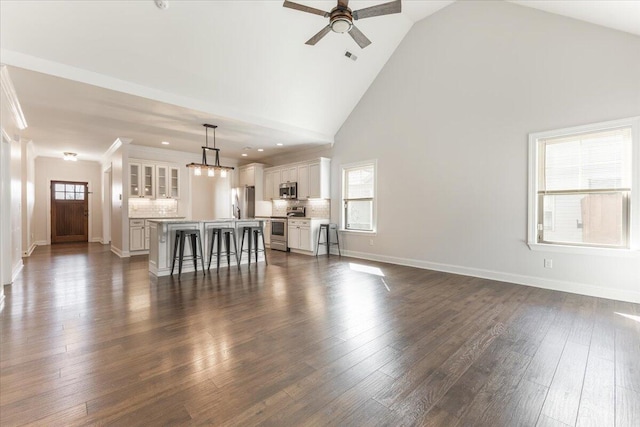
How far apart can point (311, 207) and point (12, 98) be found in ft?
19.9

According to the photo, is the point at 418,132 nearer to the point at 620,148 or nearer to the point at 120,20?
the point at 620,148

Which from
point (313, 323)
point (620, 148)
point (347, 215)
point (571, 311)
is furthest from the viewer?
point (347, 215)

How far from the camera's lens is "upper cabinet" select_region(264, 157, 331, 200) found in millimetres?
7418

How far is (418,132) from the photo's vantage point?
5.72 metres

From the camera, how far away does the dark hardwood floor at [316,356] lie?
1.67 meters

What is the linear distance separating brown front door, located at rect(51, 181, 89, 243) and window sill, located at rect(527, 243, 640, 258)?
12958 millimetres

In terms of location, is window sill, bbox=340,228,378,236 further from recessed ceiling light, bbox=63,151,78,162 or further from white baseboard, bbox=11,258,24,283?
recessed ceiling light, bbox=63,151,78,162

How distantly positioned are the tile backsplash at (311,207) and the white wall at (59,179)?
681cm

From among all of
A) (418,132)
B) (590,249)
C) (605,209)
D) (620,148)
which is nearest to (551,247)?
(590,249)

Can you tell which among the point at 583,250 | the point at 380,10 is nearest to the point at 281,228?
the point at 380,10

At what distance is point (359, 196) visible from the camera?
697 cm

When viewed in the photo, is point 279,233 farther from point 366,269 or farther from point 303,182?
point 366,269

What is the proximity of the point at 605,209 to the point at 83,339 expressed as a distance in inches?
252

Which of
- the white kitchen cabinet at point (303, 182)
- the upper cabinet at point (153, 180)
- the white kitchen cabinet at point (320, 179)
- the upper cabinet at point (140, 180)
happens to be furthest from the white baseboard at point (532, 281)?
the upper cabinet at point (140, 180)
